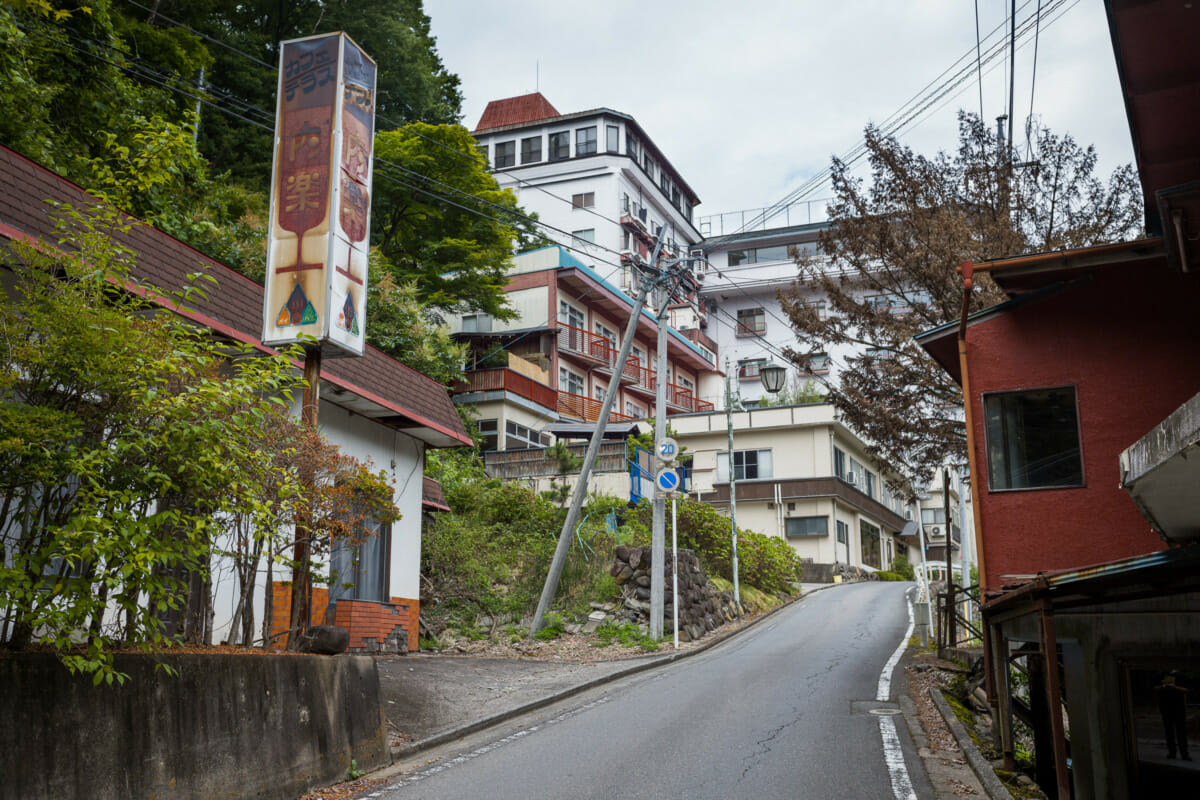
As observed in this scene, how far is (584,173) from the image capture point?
187ft

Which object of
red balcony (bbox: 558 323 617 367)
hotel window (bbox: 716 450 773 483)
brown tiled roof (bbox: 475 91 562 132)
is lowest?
hotel window (bbox: 716 450 773 483)

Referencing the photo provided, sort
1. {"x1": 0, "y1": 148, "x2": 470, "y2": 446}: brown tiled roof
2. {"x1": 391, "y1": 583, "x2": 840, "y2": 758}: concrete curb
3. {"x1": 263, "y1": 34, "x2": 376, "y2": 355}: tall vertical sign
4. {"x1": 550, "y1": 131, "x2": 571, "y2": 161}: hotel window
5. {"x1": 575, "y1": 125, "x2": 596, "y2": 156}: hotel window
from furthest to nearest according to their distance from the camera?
{"x1": 550, "y1": 131, "x2": 571, "y2": 161}: hotel window < {"x1": 575, "y1": 125, "x2": 596, "y2": 156}: hotel window < {"x1": 263, "y1": 34, "x2": 376, "y2": 355}: tall vertical sign < {"x1": 391, "y1": 583, "x2": 840, "y2": 758}: concrete curb < {"x1": 0, "y1": 148, "x2": 470, "y2": 446}: brown tiled roof

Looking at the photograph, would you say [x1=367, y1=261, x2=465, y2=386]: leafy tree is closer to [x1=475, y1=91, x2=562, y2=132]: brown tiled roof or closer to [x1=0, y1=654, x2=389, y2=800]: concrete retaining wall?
[x1=0, y1=654, x2=389, y2=800]: concrete retaining wall

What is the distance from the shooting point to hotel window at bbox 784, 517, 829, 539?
45.3 m

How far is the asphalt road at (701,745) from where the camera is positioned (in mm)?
8906

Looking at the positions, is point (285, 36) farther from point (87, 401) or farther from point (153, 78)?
point (87, 401)

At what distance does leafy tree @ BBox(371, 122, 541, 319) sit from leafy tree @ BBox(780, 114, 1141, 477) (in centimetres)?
1814

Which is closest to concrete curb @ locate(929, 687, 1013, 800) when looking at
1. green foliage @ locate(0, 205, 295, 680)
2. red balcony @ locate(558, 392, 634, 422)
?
green foliage @ locate(0, 205, 295, 680)

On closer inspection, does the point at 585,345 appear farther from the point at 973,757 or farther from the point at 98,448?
the point at 98,448

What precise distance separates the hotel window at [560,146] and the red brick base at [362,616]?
4319 cm

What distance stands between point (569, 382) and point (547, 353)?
2759 millimetres

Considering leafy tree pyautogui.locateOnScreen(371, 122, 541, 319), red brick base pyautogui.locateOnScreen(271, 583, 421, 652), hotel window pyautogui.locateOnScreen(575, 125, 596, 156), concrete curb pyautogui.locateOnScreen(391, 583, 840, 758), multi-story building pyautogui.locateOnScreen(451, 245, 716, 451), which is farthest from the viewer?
hotel window pyautogui.locateOnScreen(575, 125, 596, 156)

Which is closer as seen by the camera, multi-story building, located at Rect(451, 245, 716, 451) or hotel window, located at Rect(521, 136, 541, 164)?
multi-story building, located at Rect(451, 245, 716, 451)

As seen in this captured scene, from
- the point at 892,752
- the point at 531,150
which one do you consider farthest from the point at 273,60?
the point at 892,752
